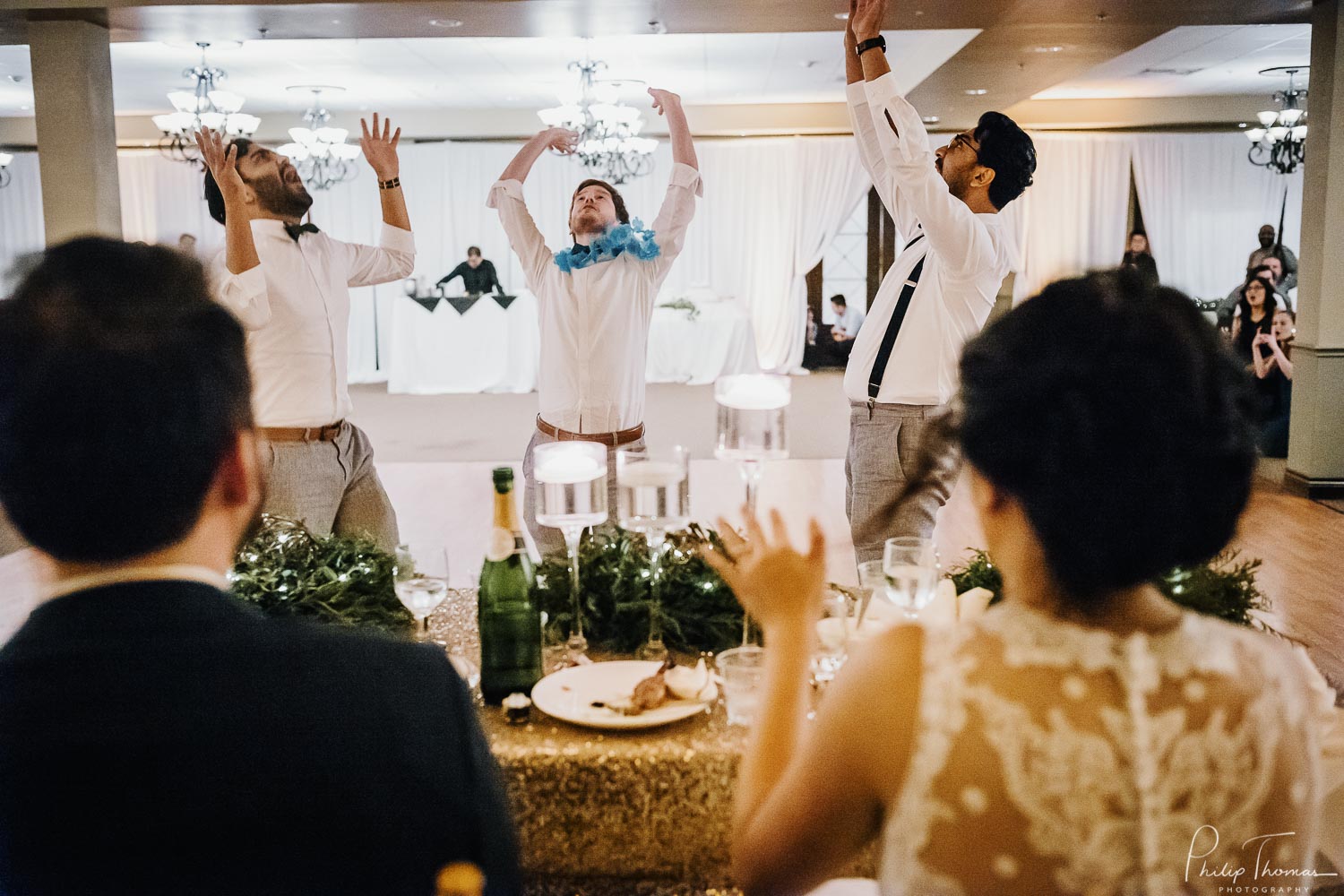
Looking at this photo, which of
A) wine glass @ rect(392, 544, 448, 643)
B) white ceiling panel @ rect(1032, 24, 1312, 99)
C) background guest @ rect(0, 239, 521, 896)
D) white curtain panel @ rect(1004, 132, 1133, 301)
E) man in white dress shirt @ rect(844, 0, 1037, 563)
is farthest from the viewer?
white curtain panel @ rect(1004, 132, 1133, 301)

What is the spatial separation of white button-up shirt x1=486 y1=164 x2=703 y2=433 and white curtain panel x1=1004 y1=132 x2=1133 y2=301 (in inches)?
387

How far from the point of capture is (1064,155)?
490 inches

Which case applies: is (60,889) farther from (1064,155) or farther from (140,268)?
(1064,155)

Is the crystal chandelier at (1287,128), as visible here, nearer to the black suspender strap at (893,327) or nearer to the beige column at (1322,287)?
the beige column at (1322,287)

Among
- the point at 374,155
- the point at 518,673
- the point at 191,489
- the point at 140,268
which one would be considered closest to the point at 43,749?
the point at 191,489

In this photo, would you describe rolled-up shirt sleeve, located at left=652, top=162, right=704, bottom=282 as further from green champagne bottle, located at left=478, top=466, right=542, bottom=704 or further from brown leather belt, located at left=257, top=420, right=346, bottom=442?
green champagne bottle, located at left=478, top=466, right=542, bottom=704

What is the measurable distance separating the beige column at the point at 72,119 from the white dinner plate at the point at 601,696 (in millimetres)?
4858

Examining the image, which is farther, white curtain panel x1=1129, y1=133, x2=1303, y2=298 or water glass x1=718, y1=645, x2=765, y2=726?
white curtain panel x1=1129, y1=133, x2=1303, y2=298

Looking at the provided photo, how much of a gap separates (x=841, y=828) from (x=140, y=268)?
0.73 metres

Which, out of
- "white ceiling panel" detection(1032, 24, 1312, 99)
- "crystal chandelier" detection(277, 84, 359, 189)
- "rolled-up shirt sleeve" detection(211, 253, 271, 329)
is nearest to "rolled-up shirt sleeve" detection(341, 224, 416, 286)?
"rolled-up shirt sleeve" detection(211, 253, 271, 329)

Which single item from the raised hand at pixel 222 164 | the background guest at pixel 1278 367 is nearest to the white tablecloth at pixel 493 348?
the background guest at pixel 1278 367

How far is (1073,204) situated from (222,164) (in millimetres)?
11653

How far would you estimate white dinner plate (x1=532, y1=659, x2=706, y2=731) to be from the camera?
1.48 m

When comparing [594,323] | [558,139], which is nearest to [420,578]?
[594,323]
